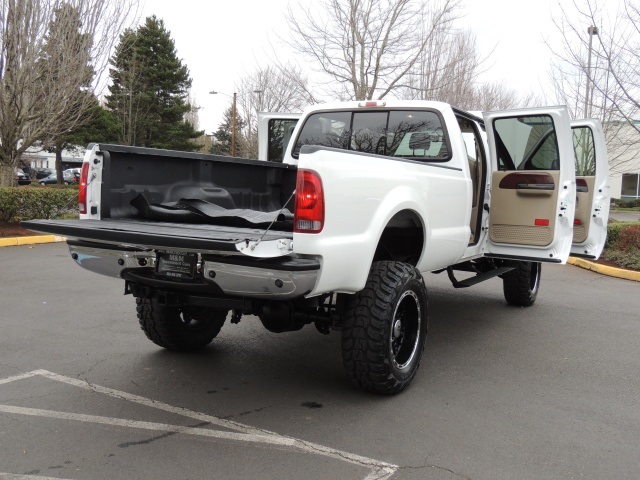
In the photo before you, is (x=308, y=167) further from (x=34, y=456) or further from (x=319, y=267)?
(x=34, y=456)

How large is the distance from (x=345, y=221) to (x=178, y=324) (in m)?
2.07

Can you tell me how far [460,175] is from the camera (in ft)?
16.3

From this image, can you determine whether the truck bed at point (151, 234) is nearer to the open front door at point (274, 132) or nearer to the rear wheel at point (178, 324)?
the rear wheel at point (178, 324)

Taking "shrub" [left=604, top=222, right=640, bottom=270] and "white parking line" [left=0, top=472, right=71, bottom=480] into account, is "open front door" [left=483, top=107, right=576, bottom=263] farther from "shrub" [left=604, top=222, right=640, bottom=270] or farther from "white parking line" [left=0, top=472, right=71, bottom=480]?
"shrub" [left=604, top=222, right=640, bottom=270]

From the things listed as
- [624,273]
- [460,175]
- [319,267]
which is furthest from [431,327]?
[624,273]

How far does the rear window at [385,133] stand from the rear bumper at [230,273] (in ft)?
7.72

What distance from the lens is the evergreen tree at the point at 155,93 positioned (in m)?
31.7

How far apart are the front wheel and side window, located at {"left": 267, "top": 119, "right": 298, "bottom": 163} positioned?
3173 millimetres

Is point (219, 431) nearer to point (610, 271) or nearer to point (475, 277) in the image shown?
point (475, 277)

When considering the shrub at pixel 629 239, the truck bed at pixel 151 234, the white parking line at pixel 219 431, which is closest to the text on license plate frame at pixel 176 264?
the truck bed at pixel 151 234

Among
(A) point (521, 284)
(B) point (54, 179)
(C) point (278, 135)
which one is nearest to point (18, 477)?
(C) point (278, 135)

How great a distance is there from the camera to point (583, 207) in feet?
21.7

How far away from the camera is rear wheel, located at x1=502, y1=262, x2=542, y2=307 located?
704cm

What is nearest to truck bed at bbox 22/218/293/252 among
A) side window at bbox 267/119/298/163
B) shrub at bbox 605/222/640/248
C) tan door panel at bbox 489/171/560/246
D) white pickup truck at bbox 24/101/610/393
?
white pickup truck at bbox 24/101/610/393
